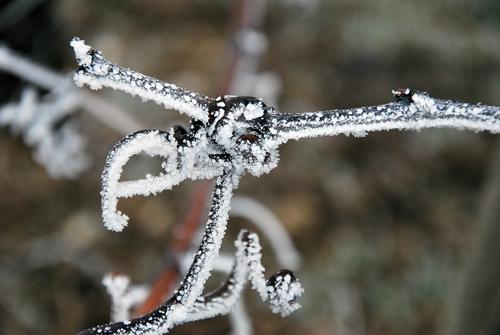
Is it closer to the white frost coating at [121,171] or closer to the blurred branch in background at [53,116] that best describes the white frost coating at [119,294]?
the white frost coating at [121,171]

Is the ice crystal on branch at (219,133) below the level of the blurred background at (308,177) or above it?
below

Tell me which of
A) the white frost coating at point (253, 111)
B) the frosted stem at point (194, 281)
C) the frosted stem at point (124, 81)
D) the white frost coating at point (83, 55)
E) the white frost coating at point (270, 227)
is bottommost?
the frosted stem at point (194, 281)

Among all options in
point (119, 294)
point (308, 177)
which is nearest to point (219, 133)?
point (119, 294)

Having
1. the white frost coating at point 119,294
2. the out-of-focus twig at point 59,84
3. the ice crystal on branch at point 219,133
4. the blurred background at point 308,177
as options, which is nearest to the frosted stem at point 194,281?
the ice crystal on branch at point 219,133

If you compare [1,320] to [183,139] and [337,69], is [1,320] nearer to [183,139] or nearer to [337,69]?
[183,139]

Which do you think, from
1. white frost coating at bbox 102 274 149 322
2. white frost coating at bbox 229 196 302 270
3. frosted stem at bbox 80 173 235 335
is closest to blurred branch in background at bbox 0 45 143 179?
white frost coating at bbox 229 196 302 270
